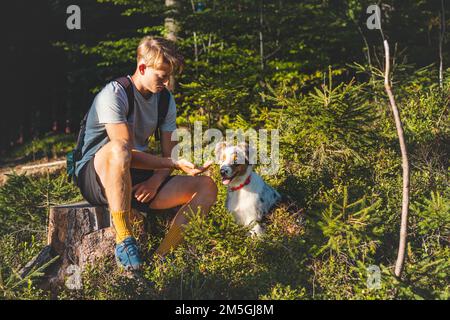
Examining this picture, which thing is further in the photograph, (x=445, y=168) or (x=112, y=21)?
(x=112, y=21)

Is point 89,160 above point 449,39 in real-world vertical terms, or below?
below

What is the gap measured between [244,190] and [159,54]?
1731 millimetres

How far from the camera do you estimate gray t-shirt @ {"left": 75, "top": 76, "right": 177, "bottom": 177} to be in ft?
15.3

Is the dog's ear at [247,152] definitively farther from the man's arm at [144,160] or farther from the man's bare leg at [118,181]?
the man's bare leg at [118,181]

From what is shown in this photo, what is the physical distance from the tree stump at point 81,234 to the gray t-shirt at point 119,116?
431 mm

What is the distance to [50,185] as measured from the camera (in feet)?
22.9

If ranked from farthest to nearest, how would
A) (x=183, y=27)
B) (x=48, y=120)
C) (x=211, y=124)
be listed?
(x=48, y=120), (x=183, y=27), (x=211, y=124)

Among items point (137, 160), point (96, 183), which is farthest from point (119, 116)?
point (96, 183)

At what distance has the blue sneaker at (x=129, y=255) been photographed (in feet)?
14.8

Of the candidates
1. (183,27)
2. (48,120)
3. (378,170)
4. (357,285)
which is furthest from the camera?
(48,120)

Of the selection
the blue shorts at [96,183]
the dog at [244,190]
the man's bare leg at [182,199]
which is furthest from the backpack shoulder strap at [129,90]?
the dog at [244,190]

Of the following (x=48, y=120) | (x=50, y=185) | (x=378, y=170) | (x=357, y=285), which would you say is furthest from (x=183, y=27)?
(x=48, y=120)

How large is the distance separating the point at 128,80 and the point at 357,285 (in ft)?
8.47
